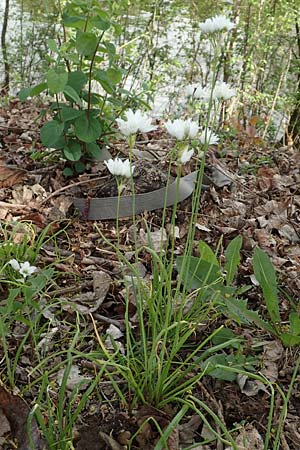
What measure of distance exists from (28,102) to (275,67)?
11.5 ft

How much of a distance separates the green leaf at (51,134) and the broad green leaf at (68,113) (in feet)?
0.10

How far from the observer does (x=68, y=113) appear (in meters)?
2.06

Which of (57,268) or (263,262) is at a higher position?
(263,262)

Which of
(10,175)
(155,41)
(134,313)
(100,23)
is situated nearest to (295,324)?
(134,313)

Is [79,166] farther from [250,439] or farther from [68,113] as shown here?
[250,439]

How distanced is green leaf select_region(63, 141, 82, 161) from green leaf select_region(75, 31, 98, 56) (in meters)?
0.35

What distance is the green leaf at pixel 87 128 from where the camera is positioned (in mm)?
2035

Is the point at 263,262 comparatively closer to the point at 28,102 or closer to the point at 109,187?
the point at 109,187

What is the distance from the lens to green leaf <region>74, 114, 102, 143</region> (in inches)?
80.1

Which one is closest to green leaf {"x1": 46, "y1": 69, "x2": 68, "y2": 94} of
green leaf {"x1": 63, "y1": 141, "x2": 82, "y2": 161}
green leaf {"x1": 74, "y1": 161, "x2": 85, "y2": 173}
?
green leaf {"x1": 63, "y1": 141, "x2": 82, "y2": 161}

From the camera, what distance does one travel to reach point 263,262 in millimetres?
1579

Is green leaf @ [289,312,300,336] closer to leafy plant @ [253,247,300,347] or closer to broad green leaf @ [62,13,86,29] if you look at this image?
leafy plant @ [253,247,300,347]

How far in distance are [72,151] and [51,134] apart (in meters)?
0.12

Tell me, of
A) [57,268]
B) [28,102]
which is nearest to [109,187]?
[57,268]
